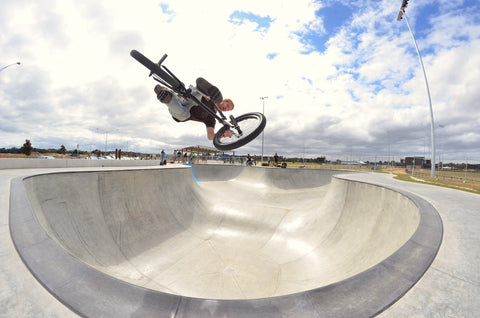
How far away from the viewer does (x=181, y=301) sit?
1479 millimetres

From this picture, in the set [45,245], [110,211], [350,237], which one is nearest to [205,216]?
[110,211]

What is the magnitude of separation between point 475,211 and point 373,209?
7.99 ft

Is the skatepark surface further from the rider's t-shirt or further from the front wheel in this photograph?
the rider's t-shirt

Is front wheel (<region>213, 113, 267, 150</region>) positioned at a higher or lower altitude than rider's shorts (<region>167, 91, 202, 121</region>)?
lower

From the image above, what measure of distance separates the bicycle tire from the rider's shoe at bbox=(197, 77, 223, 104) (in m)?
3.02

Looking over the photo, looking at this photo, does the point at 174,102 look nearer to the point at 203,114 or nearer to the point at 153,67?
the point at 203,114

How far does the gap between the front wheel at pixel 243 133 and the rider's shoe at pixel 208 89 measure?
7.90 feet

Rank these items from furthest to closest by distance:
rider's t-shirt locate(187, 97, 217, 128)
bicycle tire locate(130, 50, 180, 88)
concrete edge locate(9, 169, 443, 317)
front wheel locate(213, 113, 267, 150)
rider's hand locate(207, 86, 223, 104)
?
1. rider's t-shirt locate(187, 97, 217, 128)
2. rider's hand locate(207, 86, 223, 104)
3. front wheel locate(213, 113, 267, 150)
4. bicycle tire locate(130, 50, 180, 88)
5. concrete edge locate(9, 169, 443, 317)

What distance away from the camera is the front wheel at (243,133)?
11016mm

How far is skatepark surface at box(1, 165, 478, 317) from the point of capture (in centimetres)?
144

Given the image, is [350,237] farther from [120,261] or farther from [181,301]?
[120,261]

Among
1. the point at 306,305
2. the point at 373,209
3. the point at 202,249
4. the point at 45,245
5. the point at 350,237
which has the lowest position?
the point at 202,249

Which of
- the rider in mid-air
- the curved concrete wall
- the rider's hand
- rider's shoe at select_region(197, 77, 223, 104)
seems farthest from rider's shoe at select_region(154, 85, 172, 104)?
the curved concrete wall

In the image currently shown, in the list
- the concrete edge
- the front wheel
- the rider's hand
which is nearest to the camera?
the concrete edge
